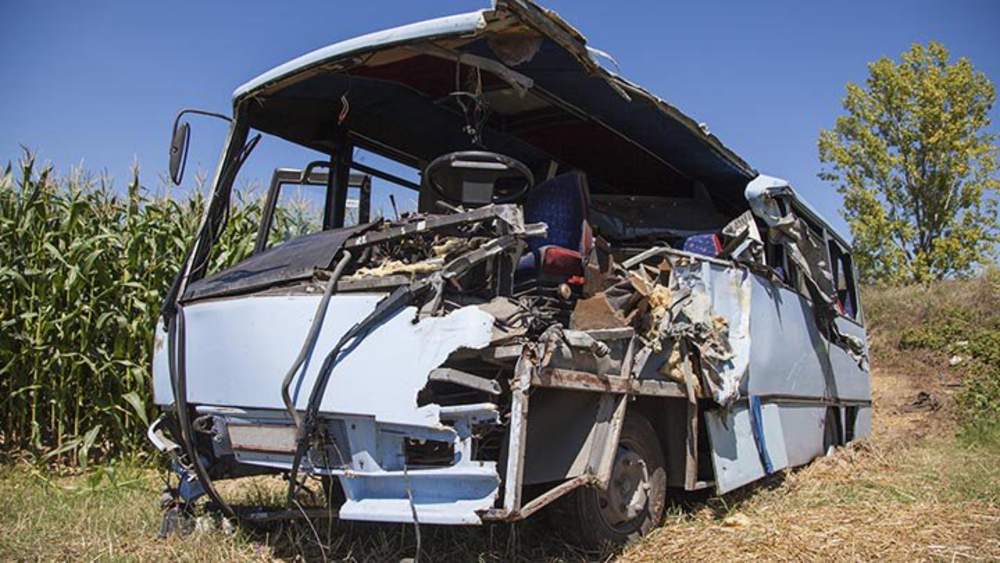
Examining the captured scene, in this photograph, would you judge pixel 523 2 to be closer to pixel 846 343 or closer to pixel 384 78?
pixel 384 78

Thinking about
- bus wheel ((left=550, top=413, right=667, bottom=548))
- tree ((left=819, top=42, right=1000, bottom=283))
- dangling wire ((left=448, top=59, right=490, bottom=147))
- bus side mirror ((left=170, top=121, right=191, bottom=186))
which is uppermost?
tree ((left=819, top=42, right=1000, bottom=283))

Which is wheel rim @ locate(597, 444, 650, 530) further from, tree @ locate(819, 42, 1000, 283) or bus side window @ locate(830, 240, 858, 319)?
tree @ locate(819, 42, 1000, 283)

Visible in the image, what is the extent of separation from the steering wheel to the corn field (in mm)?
2229

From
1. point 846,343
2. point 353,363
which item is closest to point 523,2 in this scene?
point 353,363

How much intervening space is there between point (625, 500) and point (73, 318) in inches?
187

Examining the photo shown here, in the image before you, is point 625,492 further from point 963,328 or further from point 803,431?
point 963,328

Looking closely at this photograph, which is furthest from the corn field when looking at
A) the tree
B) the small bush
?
the tree

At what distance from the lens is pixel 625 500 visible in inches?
163

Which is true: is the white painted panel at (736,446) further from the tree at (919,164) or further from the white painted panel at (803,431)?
the tree at (919,164)

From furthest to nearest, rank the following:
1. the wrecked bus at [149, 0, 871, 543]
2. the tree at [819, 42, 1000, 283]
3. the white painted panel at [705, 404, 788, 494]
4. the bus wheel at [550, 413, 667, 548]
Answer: the tree at [819, 42, 1000, 283] → the white painted panel at [705, 404, 788, 494] → the bus wheel at [550, 413, 667, 548] → the wrecked bus at [149, 0, 871, 543]

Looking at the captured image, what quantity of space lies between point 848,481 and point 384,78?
445 centimetres

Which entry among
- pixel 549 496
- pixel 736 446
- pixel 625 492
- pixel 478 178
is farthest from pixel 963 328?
pixel 549 496

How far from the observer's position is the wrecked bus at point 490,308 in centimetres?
331

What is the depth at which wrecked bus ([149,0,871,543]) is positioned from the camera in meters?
3.31
